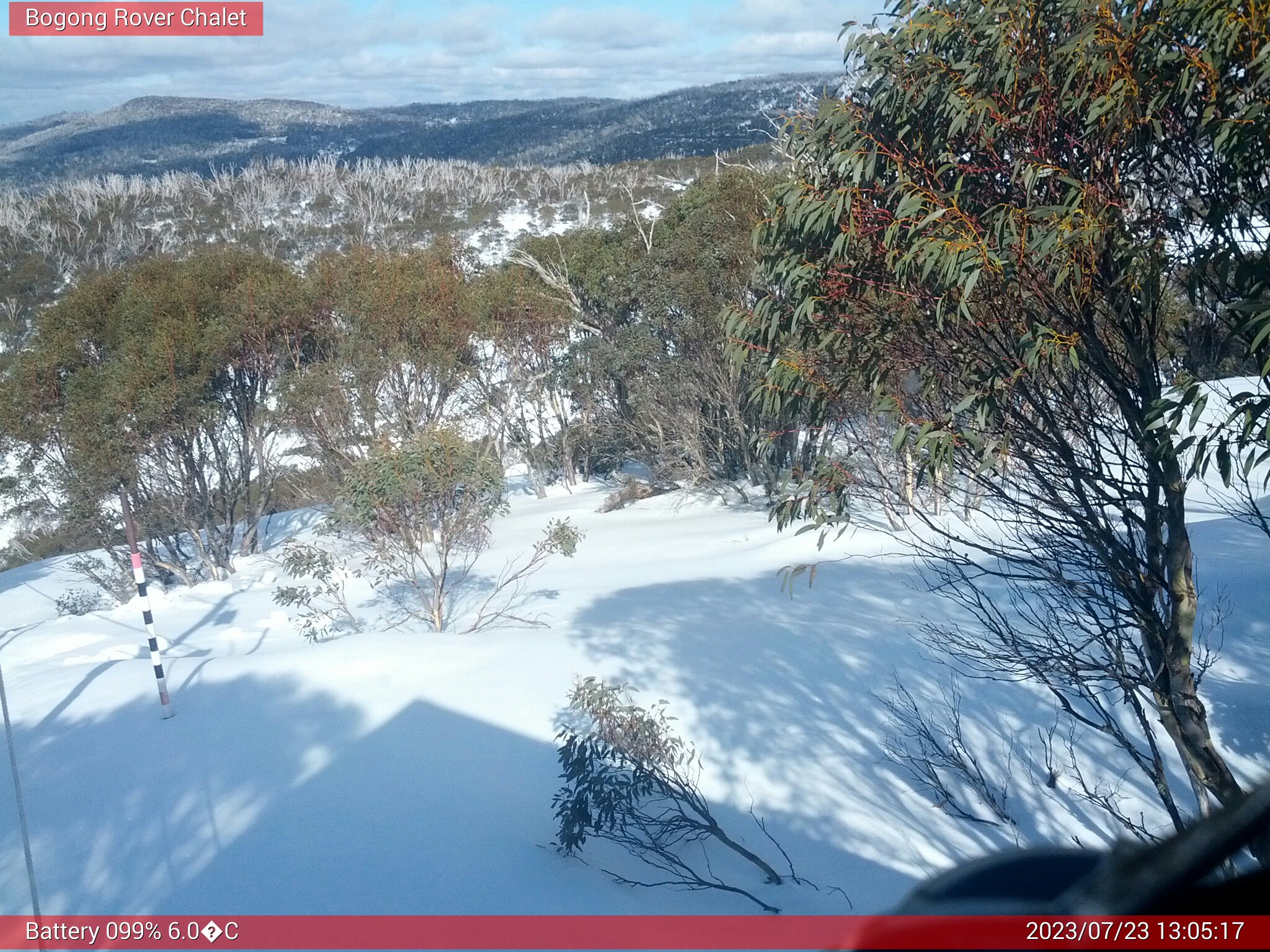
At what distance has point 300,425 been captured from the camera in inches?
610

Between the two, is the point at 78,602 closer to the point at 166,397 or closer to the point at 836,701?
the point at 166,397

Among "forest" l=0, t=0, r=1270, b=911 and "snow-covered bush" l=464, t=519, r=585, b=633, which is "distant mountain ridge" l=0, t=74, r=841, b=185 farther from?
"snow-covered bush" l=464, t=519, r=585, b=633

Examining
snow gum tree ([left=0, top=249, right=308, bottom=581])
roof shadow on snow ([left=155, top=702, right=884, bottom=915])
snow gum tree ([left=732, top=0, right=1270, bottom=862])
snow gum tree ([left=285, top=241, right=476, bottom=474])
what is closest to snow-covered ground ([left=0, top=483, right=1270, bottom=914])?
roof shadow on snow ([left=155, top=702, right=884, bottom=915])

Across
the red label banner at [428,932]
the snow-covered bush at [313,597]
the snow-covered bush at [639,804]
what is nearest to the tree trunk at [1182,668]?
the red label banner at [428,932]

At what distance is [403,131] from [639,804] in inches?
2320

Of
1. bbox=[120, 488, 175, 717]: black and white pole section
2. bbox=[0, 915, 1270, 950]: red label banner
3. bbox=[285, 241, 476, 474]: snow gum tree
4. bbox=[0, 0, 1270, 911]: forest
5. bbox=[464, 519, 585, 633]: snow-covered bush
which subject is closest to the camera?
bbox=[0, 0, 1270, 911]: forest

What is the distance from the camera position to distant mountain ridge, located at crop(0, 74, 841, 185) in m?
34.3

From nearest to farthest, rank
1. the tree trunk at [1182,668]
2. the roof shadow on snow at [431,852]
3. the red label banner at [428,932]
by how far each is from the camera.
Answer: the red label banner at [428,932] → the tree trunk at [1182,668] → the roof shadow on snow at [431,852]

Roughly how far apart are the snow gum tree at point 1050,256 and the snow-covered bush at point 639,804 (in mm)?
1428

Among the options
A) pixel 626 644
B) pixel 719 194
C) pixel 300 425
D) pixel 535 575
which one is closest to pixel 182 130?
pixel 300 425

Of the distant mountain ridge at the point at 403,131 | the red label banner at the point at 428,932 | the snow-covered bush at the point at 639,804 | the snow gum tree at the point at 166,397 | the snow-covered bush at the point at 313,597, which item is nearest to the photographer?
the red label banner at the point at 428,932

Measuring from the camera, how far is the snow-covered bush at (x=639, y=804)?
441 cm

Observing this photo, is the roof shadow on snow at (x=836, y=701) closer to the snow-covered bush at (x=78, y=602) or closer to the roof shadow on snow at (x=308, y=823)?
the roof shadow on snow at (x=308, y=823)

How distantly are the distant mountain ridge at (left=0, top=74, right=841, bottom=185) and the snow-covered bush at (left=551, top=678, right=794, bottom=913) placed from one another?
53.6ft
